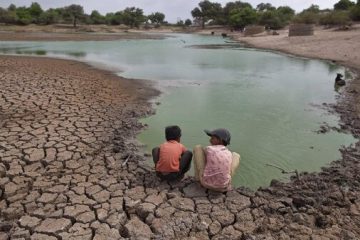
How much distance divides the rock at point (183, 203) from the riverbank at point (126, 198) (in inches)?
0.5

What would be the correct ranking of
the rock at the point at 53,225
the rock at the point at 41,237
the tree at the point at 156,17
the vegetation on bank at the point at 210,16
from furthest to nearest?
the tree at the point at 156,17 → the vegetation on bank at the point at 210,16 → the rock at the point at 53,225 → the rock at the point at 41,237

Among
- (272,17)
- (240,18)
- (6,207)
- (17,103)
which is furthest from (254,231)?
(240,18)

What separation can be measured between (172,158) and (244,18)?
205 feet

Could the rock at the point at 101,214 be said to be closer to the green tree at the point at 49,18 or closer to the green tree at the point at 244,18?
the green tree at the point at 244,18

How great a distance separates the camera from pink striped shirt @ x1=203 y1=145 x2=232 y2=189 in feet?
13.2

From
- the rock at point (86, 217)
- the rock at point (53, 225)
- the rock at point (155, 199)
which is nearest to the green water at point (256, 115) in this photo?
the rock at point (155, 199)

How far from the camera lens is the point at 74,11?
239 feet

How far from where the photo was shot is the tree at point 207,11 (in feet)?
276

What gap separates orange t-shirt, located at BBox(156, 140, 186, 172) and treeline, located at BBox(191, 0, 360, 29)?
3744 centimetres

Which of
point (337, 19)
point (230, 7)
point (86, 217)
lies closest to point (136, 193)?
point (86, 217)

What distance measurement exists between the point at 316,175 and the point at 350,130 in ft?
8.72

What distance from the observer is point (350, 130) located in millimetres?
7035

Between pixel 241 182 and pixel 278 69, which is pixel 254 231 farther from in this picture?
pixel 278 69

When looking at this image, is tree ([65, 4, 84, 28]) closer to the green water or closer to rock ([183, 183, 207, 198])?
the green water
